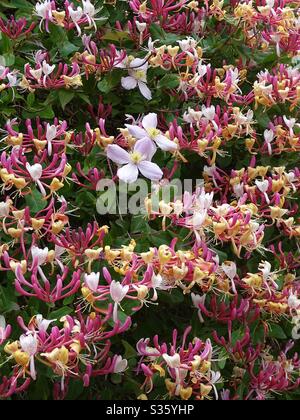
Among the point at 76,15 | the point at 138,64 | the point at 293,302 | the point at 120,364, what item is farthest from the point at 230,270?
the point at 76,15

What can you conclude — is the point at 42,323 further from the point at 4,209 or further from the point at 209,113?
the point at 209,113

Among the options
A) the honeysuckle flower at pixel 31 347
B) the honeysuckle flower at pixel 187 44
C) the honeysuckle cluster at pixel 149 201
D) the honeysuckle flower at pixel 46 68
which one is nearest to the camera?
the honeysuckle flower at pixel 31 347

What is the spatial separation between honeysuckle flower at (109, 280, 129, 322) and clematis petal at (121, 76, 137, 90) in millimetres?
530

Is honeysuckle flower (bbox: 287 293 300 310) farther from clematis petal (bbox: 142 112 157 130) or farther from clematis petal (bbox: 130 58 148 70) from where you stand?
clematis petal (bbox: 130 58 148 70)

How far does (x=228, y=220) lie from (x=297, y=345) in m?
0.50

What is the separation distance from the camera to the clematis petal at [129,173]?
1175 mm

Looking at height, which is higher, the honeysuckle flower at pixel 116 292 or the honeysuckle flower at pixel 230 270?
the honeysuckle flower at pixel 116 292

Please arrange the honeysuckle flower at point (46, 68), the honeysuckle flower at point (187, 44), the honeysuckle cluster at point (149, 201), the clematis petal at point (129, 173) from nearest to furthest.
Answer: the honeysuckle cluster at point (149, 201) < the clematis petal at point (129, 173) < the honeysuckle flower at point (46, 68) < the honeysuckle flower at point (187, 44)

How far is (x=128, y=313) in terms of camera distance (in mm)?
1032

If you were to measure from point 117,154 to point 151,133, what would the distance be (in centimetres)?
8

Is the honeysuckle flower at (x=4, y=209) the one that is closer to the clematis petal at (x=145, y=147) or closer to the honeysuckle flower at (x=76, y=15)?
the clematis petal at (x=145, y=147)

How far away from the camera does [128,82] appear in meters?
1.37

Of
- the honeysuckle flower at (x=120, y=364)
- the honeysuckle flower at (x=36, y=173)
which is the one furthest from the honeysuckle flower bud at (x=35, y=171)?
the honeysuckle flower at (x=120, y=364)

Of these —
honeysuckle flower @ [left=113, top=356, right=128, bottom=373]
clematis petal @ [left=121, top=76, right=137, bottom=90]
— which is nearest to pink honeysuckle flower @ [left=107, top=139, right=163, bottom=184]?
clematis petal @ [left=121, top=76, right=137, bottom=90]
